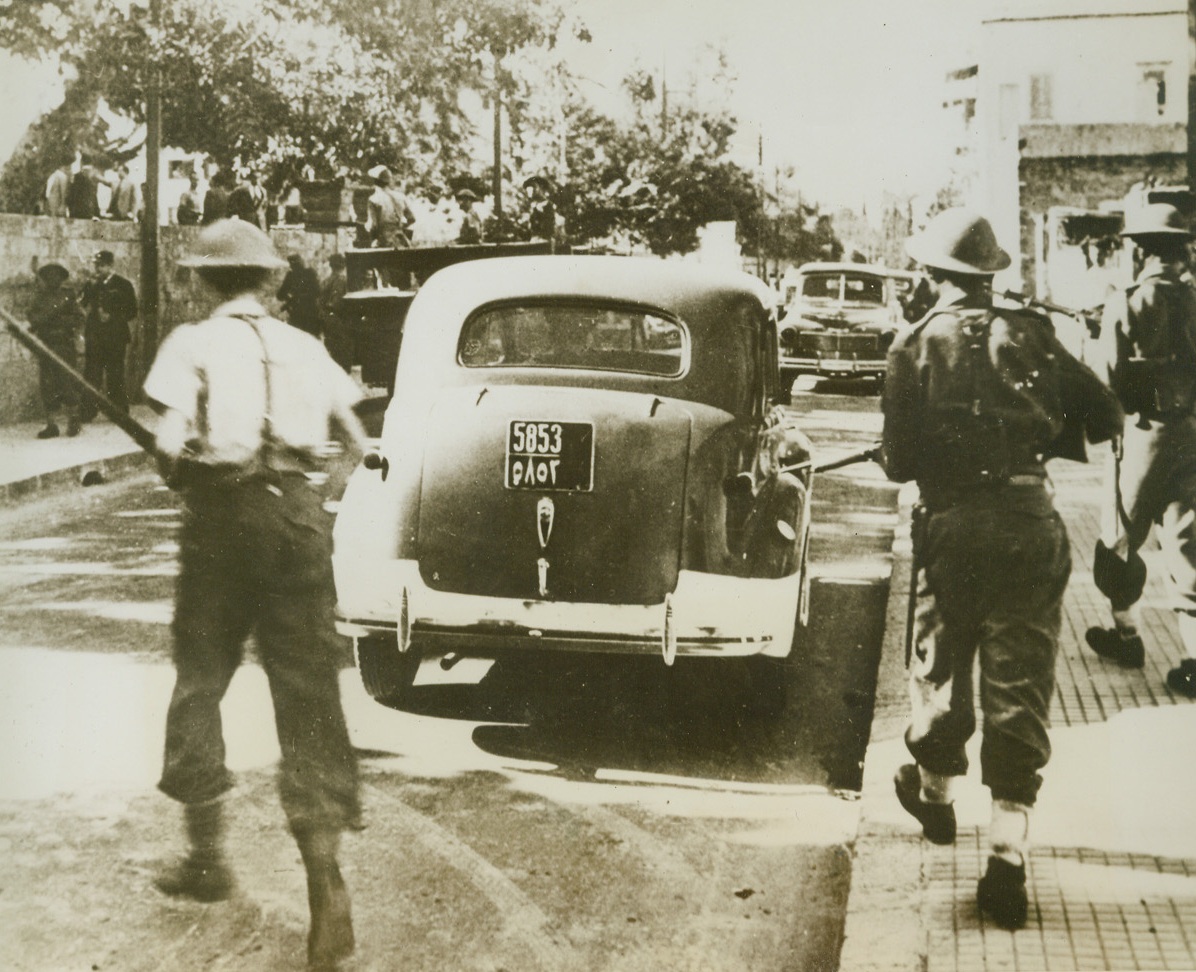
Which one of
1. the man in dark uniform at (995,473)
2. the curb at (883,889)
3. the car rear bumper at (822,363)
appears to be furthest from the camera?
the car rear bumper at (822,363)

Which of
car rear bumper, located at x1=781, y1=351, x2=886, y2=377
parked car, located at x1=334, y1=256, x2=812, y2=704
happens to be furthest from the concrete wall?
car rear bumper, located at x1=781, y1=351, x2=886, y2=377

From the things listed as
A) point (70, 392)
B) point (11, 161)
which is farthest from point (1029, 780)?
point (11, 161)

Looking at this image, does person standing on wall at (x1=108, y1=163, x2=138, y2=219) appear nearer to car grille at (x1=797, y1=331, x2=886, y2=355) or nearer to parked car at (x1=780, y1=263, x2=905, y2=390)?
parked car at (x1=780, y1=263, x2=905, y2=390)

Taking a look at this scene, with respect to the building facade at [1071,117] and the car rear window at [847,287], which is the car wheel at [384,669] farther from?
the building facade at [1071,117]

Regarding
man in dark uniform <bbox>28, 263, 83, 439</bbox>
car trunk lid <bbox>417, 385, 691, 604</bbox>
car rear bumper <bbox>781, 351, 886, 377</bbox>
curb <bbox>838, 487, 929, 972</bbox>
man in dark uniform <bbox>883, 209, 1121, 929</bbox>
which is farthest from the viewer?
car rear bumper <bbox>781, 351, 886, 377</bbox>

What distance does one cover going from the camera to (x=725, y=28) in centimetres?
403

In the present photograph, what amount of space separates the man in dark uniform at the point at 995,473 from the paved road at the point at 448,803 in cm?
32

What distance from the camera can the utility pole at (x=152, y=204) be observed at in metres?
4.09

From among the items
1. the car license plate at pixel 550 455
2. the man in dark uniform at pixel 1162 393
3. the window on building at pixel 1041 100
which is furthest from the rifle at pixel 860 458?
the window on building at pixel 1041 100

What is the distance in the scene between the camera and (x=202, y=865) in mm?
3799

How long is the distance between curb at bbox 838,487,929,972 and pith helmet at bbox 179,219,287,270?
6.61ft

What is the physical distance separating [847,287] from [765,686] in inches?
61.8

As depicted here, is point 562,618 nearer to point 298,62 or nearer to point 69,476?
point 69,476

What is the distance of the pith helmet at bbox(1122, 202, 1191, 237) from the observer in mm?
3746
